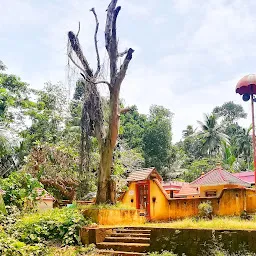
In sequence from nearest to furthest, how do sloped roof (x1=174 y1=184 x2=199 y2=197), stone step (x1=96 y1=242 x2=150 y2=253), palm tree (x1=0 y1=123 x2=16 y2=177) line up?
stone step (x1=96 y1=242 x2=150 y2=253) → palm tree (x1=0 y1=123 x2=16 y2=177) → sloped roof (x1=174 y1=184 x2=199 y2=197)

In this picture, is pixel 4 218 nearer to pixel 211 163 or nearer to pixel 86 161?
pixel 86 161

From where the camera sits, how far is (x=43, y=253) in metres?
8.46

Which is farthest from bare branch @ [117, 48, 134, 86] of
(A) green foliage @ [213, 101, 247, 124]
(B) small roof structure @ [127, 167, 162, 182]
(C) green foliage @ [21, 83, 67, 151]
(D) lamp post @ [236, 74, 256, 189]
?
(A) green foliage @ [213, 101, 247, 124]

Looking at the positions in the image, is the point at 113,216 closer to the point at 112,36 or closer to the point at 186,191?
the point at 112,36

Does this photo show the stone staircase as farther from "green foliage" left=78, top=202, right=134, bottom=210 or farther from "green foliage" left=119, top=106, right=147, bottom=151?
"green foliage" left=119, top=106, right=147, bottom=151

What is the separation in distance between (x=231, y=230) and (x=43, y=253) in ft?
13.5

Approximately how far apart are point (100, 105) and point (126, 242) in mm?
4957

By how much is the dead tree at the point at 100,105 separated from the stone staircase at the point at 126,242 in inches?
87.2

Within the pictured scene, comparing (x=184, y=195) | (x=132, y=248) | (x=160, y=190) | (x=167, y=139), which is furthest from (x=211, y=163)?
(x=132, y=248)

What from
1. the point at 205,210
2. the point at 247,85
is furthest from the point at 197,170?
the point at 247,85

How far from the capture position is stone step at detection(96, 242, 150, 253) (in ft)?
30.1

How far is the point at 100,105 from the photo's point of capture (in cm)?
1298

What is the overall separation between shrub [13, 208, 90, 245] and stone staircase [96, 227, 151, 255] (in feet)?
2.98

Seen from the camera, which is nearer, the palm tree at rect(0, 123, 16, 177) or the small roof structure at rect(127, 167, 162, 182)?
the palm tree at rect(0, 123, 16, 177)
